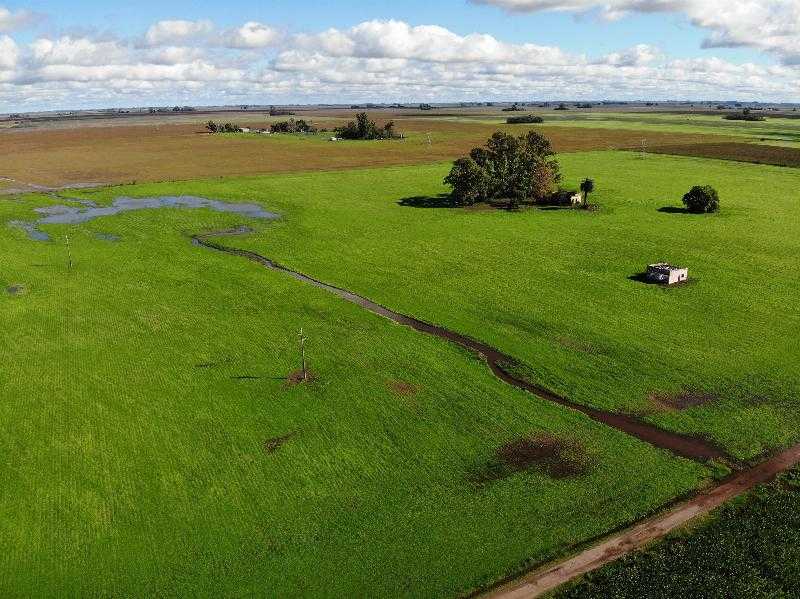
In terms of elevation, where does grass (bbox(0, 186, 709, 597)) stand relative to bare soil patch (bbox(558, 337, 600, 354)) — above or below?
below

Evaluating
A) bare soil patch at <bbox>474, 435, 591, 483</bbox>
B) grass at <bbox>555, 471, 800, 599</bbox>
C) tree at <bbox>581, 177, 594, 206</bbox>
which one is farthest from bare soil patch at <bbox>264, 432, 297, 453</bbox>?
tree at <bbox>581, 177, 594, 206</bbox>

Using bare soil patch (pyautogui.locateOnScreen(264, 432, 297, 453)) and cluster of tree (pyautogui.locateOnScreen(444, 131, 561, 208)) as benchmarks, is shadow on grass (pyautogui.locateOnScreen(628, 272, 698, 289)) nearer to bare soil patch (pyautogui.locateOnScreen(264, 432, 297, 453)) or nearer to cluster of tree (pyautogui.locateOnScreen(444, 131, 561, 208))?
cluster of tree (pyautogui.locateOnScreen(444, 131, 561, 208))

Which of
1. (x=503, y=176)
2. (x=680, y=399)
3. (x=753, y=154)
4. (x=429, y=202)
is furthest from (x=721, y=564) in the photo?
(x=753, y=154)

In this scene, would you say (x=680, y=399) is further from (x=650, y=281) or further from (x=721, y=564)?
(x=650, y=281)

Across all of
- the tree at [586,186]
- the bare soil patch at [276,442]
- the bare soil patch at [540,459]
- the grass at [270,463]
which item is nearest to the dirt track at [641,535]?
the grass at [270,463]

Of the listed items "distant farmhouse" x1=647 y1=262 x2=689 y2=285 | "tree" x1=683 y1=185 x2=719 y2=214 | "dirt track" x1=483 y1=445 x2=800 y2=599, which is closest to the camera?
"dirt track" x1=483 y1=445 x2=800 y2=599

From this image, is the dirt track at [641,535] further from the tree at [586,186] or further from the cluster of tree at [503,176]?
the cluster of tree at [503,176]

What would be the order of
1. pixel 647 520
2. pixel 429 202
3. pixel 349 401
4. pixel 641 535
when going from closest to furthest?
pixel 641 535 < pixel 647 520 < pixel 349 401 < pixel 429 202
